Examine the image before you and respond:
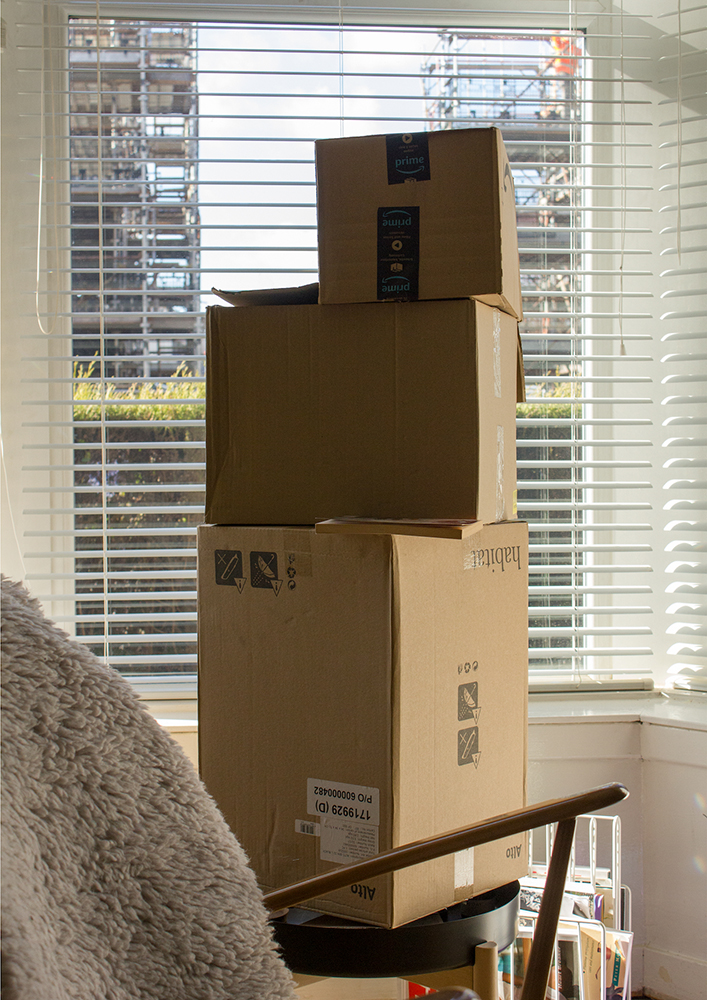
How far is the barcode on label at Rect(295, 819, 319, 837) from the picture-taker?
1021 mm

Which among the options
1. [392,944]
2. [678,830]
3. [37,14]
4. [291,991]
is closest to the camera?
[291,991]

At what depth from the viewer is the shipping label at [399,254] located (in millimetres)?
997

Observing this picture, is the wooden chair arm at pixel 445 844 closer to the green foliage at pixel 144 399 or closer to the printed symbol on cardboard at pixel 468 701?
the printed symbol on cardboard at pixel 468 701

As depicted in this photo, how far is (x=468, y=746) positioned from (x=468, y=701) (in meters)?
0.06

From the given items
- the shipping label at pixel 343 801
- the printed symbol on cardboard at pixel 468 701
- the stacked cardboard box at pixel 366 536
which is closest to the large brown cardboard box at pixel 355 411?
the stacked cardboard box at pixel 366 536

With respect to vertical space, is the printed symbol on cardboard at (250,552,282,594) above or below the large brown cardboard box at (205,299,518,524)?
below

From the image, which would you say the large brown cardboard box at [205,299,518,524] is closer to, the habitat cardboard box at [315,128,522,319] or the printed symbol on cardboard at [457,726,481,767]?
the habitat cardboard box at [315,128,522,319]

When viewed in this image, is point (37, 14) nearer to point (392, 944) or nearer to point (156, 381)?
point (156, 381)

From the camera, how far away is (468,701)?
3.54ft

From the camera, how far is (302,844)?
103 cm

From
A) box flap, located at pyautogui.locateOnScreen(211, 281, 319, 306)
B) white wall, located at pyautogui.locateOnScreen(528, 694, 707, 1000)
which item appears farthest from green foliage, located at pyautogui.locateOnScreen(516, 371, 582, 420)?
box flap, located at pyautogui.locateOnScreen(211, 281, 319, 306)

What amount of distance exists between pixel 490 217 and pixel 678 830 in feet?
4.51

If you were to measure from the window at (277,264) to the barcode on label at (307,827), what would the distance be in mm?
831

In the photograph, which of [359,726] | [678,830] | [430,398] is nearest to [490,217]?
[430,398]
